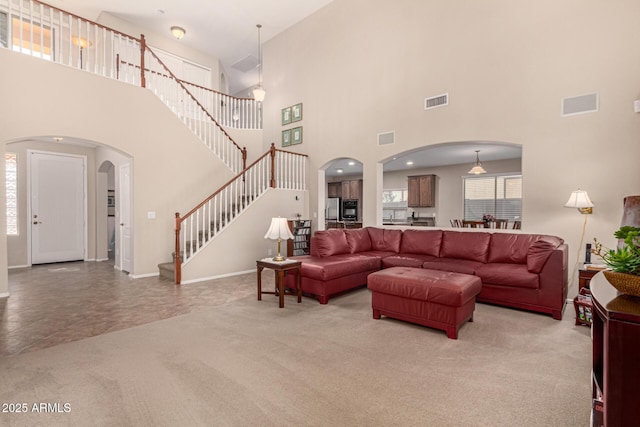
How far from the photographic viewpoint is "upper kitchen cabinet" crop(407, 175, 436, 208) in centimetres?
1088

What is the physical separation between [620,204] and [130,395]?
18.7ft

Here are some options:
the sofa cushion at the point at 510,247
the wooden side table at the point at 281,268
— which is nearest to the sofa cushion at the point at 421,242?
the sofa cushion at the point at 510,247

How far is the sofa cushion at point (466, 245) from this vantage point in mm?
4824

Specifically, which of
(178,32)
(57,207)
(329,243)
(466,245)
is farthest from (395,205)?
(57,207)

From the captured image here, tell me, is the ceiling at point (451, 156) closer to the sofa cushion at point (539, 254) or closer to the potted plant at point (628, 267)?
the sofa cushion at point (539, 254)

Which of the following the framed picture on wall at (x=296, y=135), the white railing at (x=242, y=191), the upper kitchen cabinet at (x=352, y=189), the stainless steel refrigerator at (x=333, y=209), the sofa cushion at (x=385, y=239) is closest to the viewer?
the sofa cushion at (x=385, y=239)

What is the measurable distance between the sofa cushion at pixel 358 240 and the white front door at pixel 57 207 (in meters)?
6.97

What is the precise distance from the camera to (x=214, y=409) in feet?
6.61

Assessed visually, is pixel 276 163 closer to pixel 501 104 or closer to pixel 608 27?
pixel 501 104

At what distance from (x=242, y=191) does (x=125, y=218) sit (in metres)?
2.47

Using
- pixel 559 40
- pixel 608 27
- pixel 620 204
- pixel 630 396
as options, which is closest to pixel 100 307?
pixel 630 396

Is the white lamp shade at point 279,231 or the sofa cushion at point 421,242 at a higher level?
the white lamp shade at point 279,231

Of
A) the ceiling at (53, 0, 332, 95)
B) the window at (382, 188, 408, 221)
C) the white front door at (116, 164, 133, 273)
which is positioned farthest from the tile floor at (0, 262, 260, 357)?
the window at (382, 188, 408, 221)

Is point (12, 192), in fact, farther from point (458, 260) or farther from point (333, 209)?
point (333, 209)
